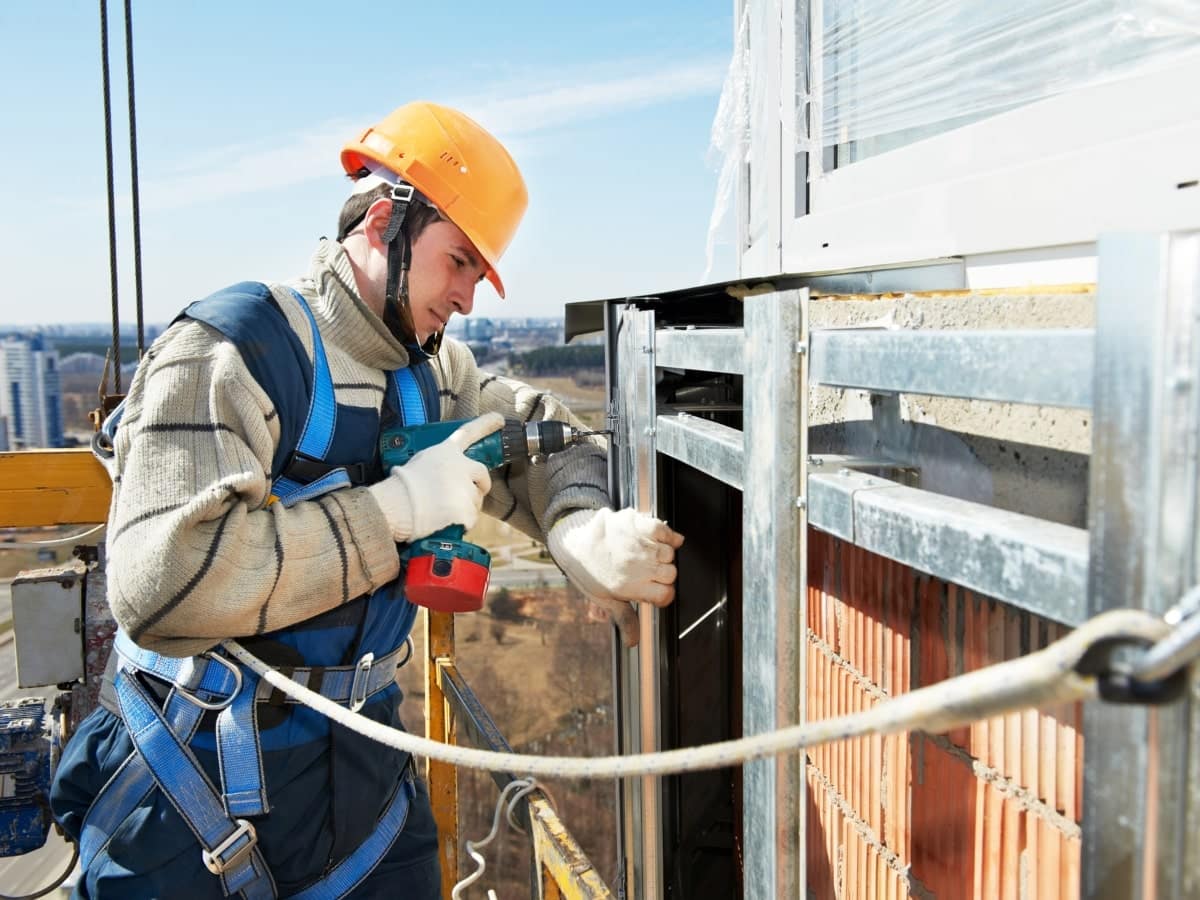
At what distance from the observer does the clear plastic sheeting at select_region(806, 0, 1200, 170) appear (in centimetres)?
148

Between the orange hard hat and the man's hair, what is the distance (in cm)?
4

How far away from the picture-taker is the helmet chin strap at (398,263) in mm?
2559

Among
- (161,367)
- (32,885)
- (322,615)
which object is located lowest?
(32,885)

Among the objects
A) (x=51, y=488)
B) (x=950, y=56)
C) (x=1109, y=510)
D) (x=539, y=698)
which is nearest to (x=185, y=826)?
(x=51, y=488)

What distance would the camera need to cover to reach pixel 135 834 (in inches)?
92.7

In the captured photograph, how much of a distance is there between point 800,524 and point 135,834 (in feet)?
6.29

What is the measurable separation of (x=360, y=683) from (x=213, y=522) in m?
0.66

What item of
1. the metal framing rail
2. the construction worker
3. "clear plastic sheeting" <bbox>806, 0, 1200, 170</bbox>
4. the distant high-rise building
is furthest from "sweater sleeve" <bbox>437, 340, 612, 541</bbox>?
the distant high-rise building

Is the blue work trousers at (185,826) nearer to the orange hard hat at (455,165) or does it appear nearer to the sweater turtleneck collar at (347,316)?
the sweater turtleneck collar at (347,316)

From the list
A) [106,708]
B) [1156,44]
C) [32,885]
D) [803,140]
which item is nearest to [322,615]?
[106,708]

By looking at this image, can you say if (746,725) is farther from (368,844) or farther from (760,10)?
(760,10)

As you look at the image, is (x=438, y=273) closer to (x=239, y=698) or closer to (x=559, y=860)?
(x=239, y=698)

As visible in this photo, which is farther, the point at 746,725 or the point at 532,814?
the point at 532,814

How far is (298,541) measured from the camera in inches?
88.0
